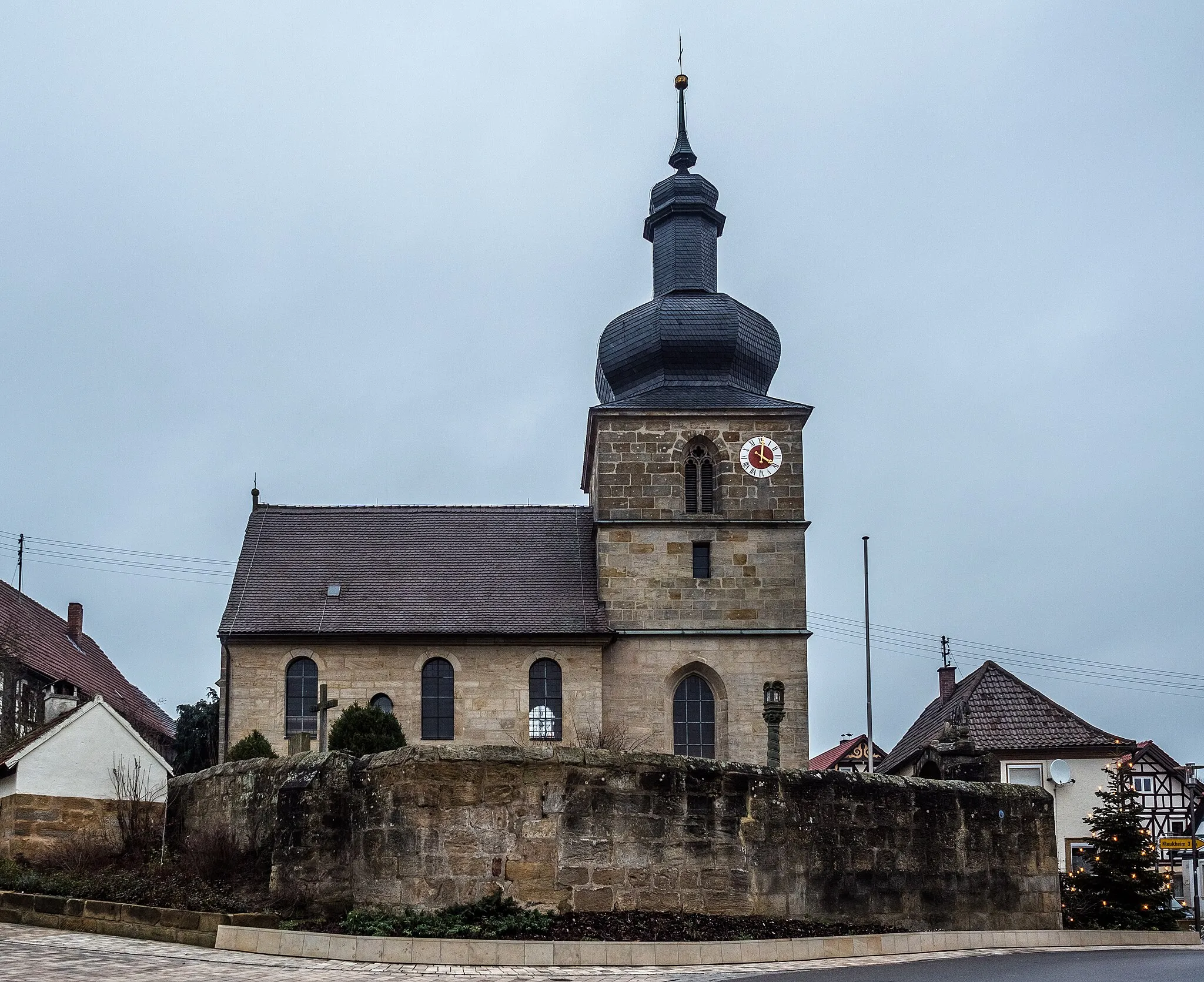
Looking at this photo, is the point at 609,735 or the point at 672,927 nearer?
the point at 672,927

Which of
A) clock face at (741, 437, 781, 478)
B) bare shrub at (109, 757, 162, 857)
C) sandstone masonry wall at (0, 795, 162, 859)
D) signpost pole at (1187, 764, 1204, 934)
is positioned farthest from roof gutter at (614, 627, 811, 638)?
sandstone masonry wall at (0, 795, 162, 859)

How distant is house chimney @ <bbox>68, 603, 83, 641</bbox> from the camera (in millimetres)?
50562

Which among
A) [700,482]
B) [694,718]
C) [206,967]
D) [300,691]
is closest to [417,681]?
[300,691]

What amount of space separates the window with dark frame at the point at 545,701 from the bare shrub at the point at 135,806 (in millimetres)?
15329

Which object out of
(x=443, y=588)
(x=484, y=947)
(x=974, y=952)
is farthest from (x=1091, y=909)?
(x=443, y=588)

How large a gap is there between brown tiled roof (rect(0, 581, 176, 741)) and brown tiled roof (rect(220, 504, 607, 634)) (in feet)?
18.9

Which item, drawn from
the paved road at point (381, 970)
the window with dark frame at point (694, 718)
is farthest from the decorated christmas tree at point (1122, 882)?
the window with dark frame at point (694, 718)

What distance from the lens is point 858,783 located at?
19375mm

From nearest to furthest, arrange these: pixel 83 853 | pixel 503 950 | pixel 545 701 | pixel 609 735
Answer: pixel 503 950 → pixel 83 853 → pixel 609 735 → pixel 545 701

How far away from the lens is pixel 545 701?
35.4 m

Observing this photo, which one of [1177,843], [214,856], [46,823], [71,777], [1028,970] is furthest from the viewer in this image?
[1177,843]

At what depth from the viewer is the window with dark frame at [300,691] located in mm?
35156

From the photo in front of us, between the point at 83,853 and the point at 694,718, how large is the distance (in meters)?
18.7

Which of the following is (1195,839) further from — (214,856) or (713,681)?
(214,856)
